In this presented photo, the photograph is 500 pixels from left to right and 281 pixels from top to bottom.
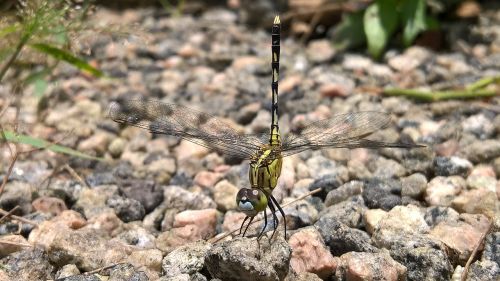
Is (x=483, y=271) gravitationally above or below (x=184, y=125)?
below

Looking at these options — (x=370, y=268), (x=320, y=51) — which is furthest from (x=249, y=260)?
(x=320, y=51)

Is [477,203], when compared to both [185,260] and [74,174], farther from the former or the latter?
[74,174]

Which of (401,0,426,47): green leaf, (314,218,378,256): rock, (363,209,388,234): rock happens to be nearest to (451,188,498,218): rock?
(363,209,388,234): rock

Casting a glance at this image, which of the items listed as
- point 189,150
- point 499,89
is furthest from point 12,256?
point 499,89

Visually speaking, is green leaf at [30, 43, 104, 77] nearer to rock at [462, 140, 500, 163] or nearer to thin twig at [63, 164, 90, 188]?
thin twig at [63, 164, 90, 188]

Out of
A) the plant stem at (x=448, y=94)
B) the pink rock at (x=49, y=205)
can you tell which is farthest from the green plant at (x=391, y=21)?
the pink rock at (x=49, y=205)

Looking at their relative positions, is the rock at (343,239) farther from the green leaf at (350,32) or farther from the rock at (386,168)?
the green leaf at (350,32)
